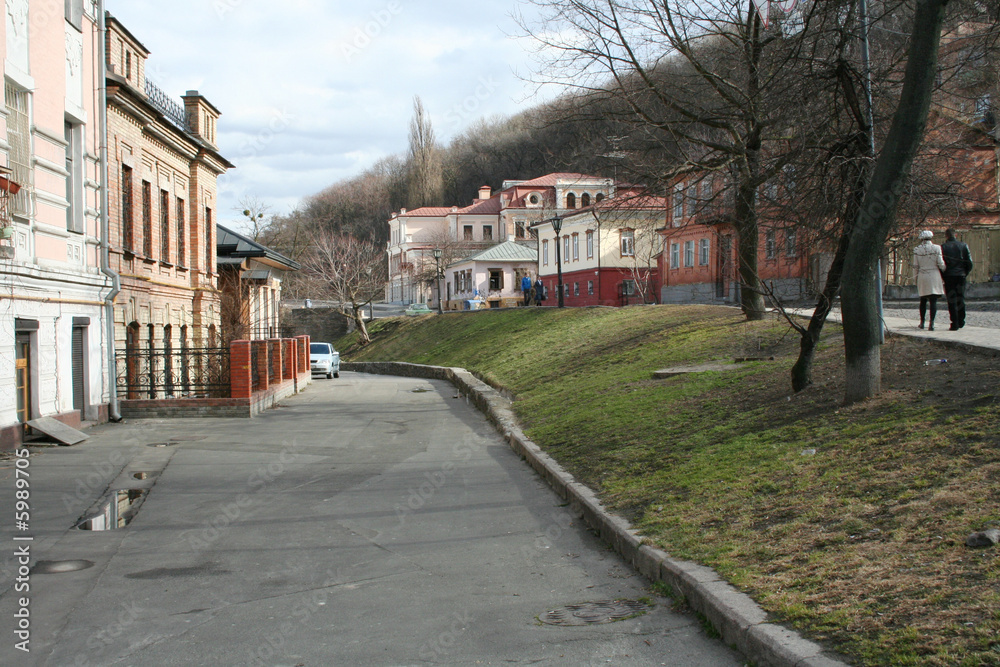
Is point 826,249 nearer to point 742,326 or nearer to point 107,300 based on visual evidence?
Result: point 742,326

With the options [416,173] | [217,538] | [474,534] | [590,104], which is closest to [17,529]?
[217,538]

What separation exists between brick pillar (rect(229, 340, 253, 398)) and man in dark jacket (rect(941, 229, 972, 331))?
13.3 metres

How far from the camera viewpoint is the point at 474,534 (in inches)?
298

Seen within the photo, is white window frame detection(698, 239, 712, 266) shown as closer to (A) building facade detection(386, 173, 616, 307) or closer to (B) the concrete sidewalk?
(B) the concrete sidewalk

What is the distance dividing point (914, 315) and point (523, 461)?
1208 centimetres

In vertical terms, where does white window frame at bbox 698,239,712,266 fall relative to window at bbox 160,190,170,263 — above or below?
above

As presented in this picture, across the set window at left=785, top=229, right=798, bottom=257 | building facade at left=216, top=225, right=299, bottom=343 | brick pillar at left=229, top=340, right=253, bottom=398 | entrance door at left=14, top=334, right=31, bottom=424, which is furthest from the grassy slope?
building facade at left=216, top=225, right=299, bottom=343

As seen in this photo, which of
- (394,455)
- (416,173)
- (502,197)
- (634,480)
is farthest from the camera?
(416,173)

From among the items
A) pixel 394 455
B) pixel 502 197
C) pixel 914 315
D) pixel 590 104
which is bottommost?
pixel 394 455

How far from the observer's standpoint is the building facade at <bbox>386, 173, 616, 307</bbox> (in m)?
80.8

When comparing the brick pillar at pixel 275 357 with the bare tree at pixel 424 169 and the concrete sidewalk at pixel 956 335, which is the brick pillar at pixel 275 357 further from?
the bare tree at pixel 424 169

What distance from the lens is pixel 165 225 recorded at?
72.4 feet

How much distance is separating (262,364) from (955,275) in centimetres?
1472

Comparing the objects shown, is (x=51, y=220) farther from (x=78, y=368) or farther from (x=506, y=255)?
(x=506, y=255)
